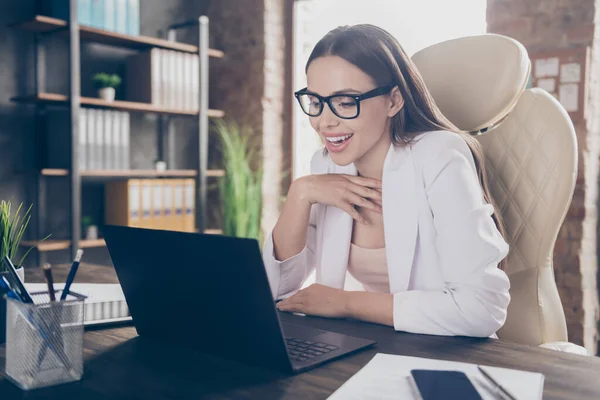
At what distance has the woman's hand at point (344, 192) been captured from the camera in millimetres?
1288

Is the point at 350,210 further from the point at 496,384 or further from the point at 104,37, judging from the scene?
the point at 104,37

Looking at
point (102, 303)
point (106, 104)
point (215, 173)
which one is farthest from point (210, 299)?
point (215, 173)

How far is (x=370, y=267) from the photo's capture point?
140cm

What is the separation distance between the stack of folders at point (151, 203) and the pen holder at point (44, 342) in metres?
2.58

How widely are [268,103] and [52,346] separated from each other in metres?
3.23

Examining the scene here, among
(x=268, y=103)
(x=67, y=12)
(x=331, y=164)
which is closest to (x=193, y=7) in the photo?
(x=268, y=103)

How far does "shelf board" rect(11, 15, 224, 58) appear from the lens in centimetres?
295

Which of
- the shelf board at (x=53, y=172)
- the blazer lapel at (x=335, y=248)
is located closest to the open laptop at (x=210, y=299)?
the blazer lapel at (x=335, y=248)

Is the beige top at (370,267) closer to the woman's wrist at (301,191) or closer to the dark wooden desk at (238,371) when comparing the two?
the woman's wrist at (301,191)

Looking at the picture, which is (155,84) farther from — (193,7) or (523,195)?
(523,195)

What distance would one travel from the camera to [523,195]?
1.36m

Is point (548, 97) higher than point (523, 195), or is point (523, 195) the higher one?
point (548, 97)

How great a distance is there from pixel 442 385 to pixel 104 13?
3060mm

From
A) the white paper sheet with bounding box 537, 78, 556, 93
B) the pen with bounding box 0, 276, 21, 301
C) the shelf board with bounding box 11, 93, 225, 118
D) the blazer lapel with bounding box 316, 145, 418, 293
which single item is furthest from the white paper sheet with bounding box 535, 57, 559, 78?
the pen with bounding box 0, 276, 21, 301
